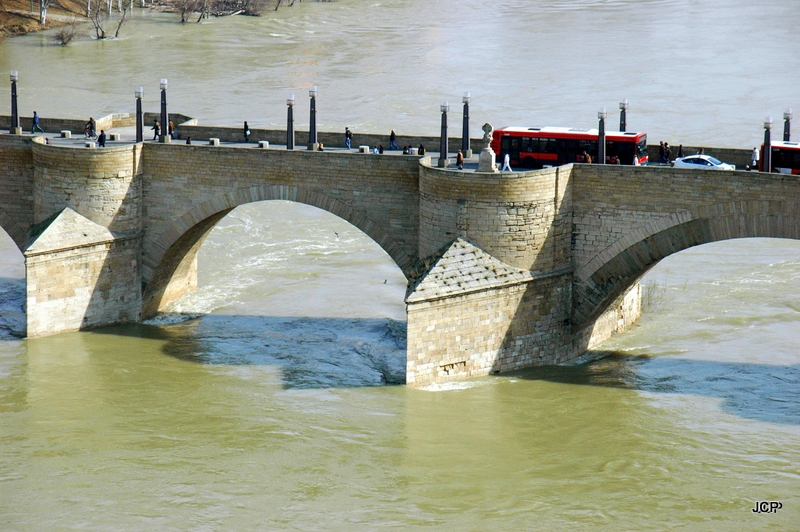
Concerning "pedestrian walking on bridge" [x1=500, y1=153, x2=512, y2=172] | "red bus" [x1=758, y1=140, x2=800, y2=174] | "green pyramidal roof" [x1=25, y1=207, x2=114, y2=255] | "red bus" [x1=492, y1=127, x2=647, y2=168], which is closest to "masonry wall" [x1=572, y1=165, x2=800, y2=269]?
"red bus" [x1=492, y1=127, x2=647, y2=168]

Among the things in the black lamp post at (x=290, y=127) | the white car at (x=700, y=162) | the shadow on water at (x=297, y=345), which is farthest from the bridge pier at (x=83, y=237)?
the white car at (x=700, y=162)

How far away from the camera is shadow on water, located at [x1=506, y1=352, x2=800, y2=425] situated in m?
24.2

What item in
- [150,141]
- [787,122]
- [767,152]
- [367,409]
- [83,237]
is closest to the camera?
[367,409]

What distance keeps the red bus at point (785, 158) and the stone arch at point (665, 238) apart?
75.6 inches

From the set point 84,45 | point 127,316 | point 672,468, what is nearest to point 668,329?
point 672,468

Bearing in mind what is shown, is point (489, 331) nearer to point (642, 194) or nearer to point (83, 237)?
point (642, 194)

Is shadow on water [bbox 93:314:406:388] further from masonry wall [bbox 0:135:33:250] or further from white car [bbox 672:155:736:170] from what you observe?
white car [bbox 672:155:736:170]

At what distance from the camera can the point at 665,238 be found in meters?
25.3

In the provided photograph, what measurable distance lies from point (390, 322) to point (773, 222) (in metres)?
10.3

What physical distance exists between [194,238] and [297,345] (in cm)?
509

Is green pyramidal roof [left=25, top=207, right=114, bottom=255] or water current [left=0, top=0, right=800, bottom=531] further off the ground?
green pyramidal roof [left=25, top=207, right=114, bottom=255]

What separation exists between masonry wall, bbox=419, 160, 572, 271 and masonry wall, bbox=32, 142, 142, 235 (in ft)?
27.3

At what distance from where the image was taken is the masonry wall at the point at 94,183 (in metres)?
29.5

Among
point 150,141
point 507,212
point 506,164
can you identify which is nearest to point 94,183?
point 150,141
